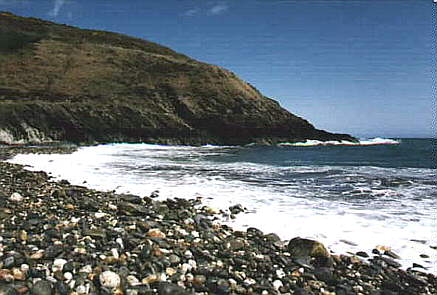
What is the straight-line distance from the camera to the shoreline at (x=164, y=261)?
12.5ft

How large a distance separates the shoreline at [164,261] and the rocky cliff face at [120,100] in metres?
37.7

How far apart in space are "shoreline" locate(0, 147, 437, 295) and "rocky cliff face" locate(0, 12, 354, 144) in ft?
124

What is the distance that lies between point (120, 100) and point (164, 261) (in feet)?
163

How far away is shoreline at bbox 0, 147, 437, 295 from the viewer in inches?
149

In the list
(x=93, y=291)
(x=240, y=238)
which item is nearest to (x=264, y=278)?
(x=240, y=238)

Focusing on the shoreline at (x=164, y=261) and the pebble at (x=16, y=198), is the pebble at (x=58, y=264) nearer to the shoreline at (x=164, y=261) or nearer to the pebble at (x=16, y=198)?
the shoreline at (x=164, y=261)

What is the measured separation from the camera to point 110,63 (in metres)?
62.9

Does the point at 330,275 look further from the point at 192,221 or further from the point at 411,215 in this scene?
the point at 411,215

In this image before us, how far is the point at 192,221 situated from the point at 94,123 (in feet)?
140

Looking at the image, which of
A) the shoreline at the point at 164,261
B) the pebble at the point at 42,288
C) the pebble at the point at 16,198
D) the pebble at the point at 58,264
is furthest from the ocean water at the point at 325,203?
the pebble at the point at 42,288

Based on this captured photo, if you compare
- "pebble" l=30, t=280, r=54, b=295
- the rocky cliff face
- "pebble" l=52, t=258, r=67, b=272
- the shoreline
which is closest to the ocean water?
the shoreline

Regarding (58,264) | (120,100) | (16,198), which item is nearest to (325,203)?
(58,264)

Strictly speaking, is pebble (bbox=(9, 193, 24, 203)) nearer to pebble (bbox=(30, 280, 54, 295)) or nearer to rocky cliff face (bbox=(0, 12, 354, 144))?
pebble (bbox=(30, 280, 54, 295))

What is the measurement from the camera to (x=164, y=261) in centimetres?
440
